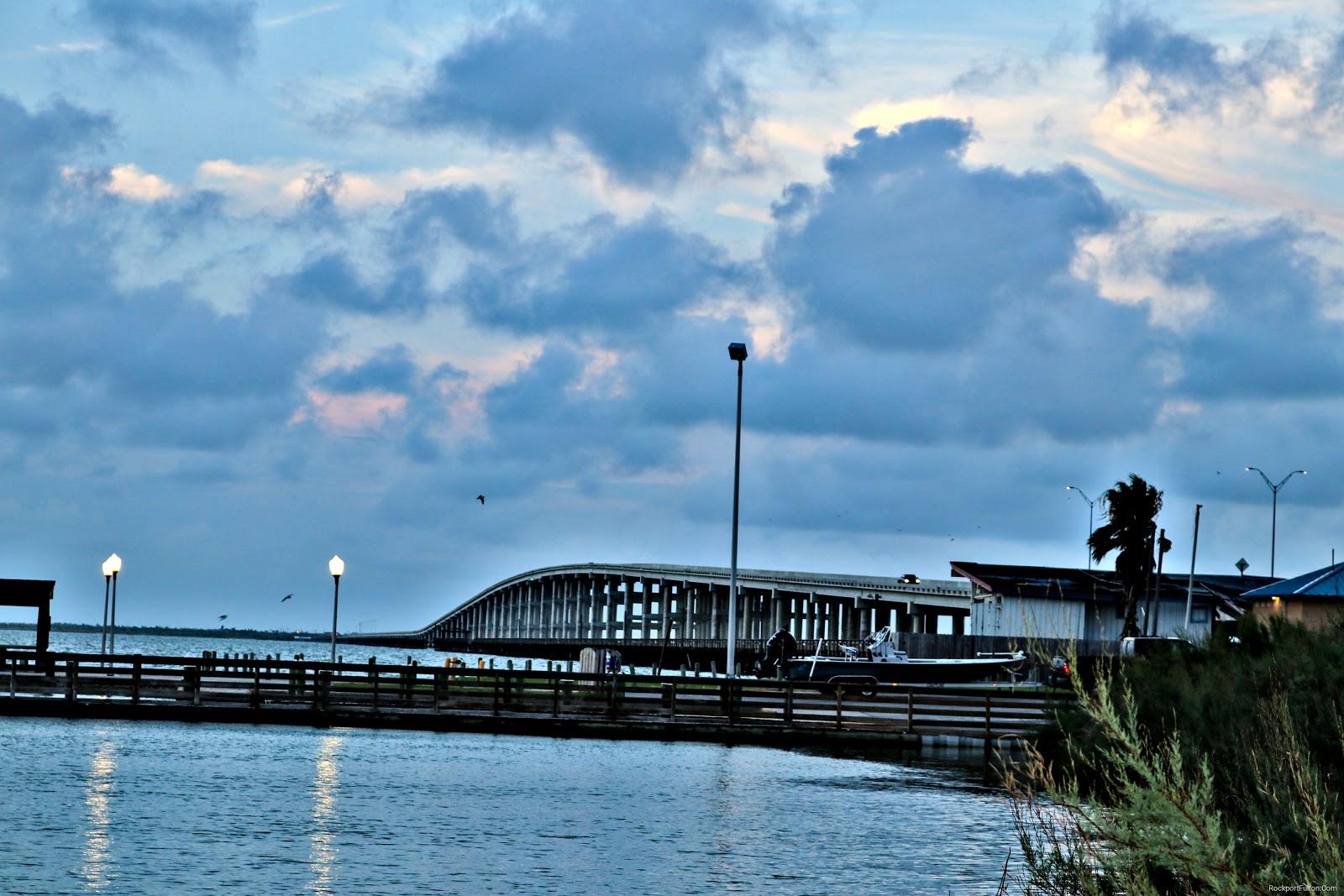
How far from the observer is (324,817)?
74.4 ft

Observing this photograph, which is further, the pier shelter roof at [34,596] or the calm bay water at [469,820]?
the pier shelter roof at [34,596]

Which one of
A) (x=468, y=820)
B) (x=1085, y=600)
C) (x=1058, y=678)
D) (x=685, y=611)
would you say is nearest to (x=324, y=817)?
(x=468, y=820)

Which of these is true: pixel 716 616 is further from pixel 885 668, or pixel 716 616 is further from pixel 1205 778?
pixel 1205 778

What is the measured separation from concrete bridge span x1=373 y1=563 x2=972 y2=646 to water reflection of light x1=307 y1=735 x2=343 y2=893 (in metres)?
73.8

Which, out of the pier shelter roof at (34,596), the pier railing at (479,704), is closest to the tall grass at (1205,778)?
the pier railing at (479,704)

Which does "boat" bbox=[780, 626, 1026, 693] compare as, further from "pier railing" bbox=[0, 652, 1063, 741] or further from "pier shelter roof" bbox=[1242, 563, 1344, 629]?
"pier railing" bbox=[0, 652, 1063, 741]

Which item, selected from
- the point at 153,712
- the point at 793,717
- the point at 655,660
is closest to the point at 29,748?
the point at 153,712

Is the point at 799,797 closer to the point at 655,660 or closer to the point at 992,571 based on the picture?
the point at 992,571

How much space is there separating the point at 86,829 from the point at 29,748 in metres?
12.1

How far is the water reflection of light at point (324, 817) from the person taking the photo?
57.0 ft

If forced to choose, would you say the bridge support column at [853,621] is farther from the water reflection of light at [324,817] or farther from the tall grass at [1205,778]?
the tall grass at [1205,778]

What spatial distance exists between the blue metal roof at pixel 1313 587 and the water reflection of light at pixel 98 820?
3327cm

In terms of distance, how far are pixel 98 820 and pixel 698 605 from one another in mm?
133189

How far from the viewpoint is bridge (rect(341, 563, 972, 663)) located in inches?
4609
